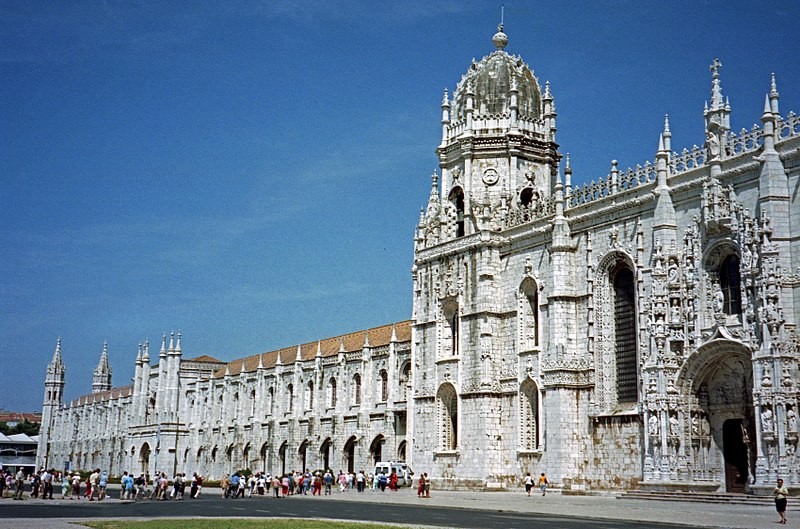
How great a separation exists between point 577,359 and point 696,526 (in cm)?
1784

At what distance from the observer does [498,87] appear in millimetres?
50844

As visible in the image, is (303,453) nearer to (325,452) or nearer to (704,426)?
(325,452)

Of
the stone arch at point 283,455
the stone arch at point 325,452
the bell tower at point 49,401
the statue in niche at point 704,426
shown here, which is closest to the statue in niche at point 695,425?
the statue in niche at point 704,426

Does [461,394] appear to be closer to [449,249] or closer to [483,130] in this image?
[449,249]

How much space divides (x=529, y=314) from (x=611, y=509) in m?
14.7

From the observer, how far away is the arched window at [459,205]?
50.6m

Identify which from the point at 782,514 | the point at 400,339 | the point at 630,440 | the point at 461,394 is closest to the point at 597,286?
the point at 630,440

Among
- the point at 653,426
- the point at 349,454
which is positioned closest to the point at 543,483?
the point at 653,426

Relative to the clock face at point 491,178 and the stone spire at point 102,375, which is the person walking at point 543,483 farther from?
the stone spire at point 102,375

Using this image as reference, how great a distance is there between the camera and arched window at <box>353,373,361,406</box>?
2537 inches

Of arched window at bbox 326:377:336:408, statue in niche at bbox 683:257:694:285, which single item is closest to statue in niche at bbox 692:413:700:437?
statue in niche at bbox 683:257:694:285

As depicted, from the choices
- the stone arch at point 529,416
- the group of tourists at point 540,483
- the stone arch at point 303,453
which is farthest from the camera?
the stone arch at point 303,453

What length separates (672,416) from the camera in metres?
36.2

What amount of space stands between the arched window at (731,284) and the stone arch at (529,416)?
10.8 metres
